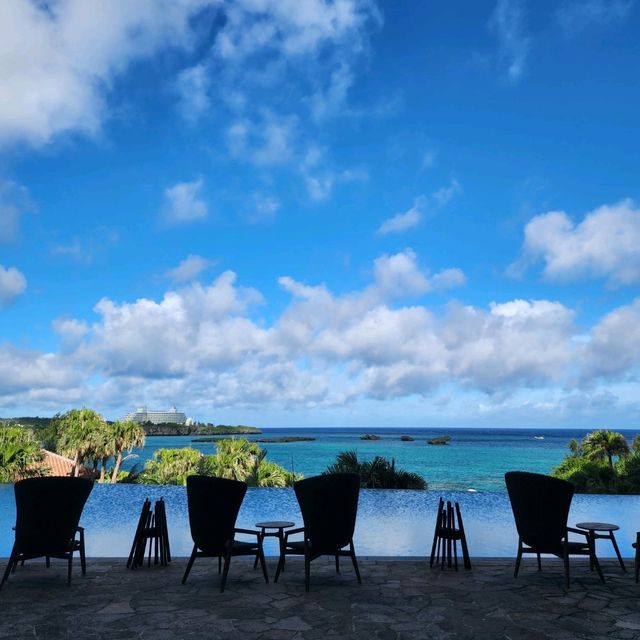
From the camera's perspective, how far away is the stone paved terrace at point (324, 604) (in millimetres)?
3984

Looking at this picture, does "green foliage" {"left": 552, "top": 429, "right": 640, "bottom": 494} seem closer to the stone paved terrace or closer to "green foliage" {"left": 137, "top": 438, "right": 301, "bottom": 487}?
"green foliage" {"left": 137, "top": 438, "right": 301, "bottom": 487}

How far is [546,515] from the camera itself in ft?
17.4

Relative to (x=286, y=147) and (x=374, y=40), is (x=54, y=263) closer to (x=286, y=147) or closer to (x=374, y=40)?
(x=286, y=147)

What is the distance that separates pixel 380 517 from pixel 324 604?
4.71 metres

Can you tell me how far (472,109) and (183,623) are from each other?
12.8 meters

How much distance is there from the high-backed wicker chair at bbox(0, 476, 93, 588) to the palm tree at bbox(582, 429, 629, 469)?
2200 centimetres

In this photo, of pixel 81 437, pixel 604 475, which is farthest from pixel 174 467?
pixel 604 475

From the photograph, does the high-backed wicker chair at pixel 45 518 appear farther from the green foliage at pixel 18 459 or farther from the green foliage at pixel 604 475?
the green foliage at pixel 604 475

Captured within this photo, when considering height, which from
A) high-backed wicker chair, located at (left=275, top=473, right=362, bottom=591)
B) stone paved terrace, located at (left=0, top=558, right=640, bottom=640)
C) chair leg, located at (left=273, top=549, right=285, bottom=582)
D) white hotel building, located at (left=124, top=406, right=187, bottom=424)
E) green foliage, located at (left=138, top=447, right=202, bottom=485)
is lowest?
green foliage, located at (left=138, top=447, right=202, bottom=485)

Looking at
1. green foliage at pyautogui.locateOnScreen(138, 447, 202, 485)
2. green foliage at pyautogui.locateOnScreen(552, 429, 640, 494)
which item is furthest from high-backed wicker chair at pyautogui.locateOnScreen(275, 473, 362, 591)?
green foliage at pyautogui.locateOnScreen(138, 447, 202, 485)

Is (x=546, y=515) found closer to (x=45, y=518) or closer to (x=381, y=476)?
(x=45, y=518)

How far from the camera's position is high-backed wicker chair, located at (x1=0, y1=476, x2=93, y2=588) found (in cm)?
512

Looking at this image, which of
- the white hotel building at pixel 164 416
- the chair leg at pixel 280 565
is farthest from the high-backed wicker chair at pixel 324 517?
the white hotel building at pixel 164 416

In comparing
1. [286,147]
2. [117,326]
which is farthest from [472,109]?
[117,326]
